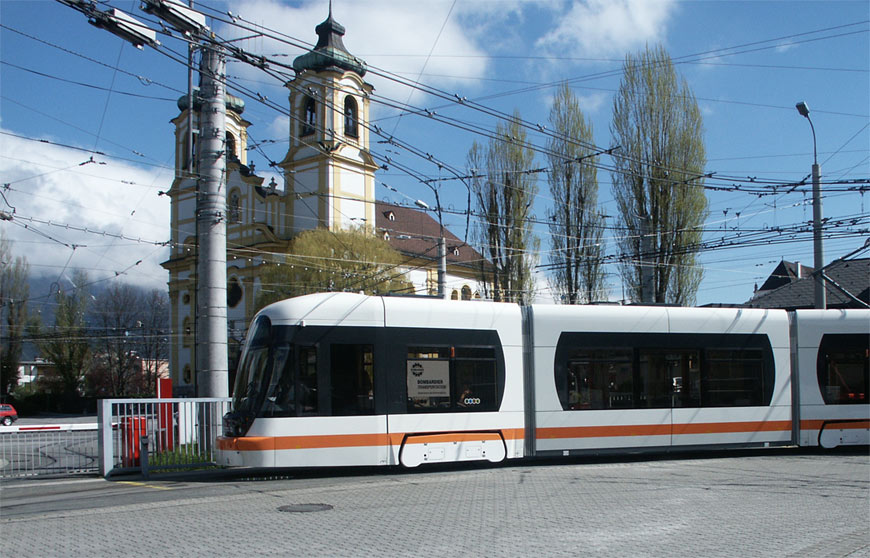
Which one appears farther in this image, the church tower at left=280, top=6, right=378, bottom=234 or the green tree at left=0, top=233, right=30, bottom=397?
the green tree at left=0, top=233, right=30, bottom=397

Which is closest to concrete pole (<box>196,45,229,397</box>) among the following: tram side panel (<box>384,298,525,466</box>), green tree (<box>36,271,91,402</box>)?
tram side panel (<box>384,298,525,466</box>)

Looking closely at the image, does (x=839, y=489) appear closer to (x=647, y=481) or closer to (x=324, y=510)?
(x=647, y=481)

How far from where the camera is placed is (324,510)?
970 centimetres

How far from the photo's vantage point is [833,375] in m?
16.7

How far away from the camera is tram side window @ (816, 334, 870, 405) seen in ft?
54.4

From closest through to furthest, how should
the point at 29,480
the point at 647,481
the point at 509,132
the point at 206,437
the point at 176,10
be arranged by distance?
the point at 647,481 < the point at 176,10 < the point at 29,480 < the point at 206,437 < the point at 509,132

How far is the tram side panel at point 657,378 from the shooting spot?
1489 centimetres

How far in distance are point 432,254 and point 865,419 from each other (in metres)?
39.9

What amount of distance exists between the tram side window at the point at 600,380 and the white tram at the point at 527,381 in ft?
0.09

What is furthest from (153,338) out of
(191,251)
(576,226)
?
(576,226)

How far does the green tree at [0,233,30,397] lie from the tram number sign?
54285 mm

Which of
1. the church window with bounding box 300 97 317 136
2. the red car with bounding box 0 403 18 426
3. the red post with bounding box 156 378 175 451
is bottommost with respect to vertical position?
the red car with bounding box 0 403 18 426

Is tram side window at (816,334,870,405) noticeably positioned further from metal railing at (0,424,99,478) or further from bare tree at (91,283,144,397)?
bare tree at (91,283,144,397)

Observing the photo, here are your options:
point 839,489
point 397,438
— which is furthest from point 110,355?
point 839,489
